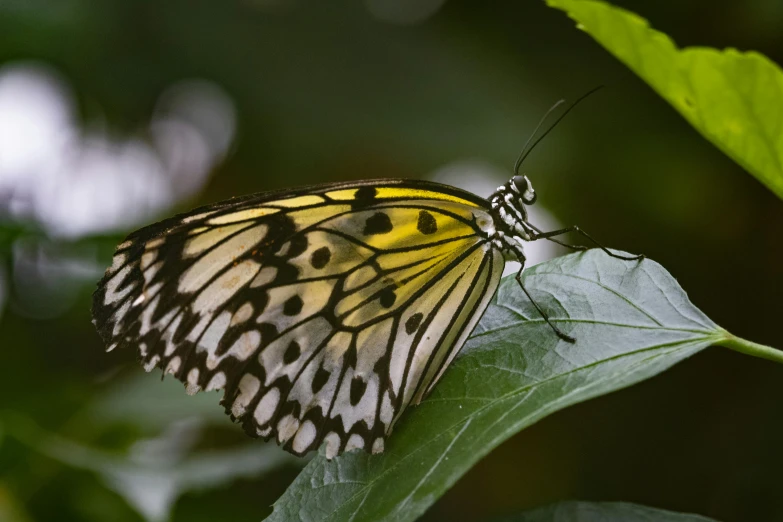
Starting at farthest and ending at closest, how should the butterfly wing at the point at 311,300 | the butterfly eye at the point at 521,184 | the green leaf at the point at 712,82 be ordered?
1. the butterfly eye at the point at 521,184
2. the butterfly wing at the point at 311,300
3. the green leaf at the point at 712,82

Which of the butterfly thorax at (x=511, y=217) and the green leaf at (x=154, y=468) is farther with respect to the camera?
the green leaf at (x=154, y=468)

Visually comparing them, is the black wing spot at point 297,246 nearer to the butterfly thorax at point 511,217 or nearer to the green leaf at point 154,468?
the butterfly thorax at point 511,217

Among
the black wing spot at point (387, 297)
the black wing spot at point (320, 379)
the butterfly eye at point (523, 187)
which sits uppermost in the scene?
the butterfly eye at point (523, 187)

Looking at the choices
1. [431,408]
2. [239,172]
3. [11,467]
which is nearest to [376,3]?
[239,172]

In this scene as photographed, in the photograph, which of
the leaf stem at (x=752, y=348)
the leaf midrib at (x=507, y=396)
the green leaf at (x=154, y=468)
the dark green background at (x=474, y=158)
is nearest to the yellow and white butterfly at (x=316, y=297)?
the leaf midrib at (x=507, y=396)

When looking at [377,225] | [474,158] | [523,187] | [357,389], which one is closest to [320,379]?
[357,389]

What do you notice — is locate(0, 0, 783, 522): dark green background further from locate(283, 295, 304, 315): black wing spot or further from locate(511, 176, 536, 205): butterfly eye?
locate(283, 295, 304, 315): black wing spot

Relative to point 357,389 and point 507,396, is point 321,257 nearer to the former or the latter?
point 357,389

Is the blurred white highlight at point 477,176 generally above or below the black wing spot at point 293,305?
above
